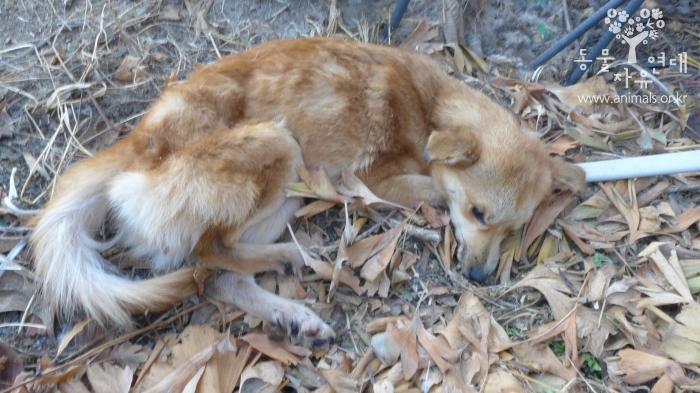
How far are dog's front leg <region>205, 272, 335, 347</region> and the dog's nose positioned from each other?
0.92 metres

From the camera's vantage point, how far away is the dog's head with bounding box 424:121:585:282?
311 centimetres

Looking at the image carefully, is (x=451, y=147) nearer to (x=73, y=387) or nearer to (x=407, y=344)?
(x=407, y=344)

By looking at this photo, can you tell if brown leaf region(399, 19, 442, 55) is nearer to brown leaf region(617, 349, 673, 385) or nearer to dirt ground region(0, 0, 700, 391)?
dirt ground region(0, 0, 700, 391)

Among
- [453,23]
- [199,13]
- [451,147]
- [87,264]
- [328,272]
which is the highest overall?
[199,13]

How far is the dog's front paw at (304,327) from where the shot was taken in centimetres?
282

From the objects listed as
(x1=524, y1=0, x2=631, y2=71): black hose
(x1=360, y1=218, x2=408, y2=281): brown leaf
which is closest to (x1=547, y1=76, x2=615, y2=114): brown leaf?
(x1=524, y1=0, x2=631, y2=71): black hose

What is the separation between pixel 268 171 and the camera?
120 inches

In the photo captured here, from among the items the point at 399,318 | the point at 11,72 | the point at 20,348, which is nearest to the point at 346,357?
the point at 399,318

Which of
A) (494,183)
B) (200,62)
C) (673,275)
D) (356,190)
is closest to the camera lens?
(673,275)

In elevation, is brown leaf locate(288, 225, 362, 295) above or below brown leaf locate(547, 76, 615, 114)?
below

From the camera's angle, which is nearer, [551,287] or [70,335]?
[70,335]

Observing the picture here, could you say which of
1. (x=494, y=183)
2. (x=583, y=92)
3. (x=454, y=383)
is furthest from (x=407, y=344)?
(x=583, y=92)

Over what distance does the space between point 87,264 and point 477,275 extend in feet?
7.44

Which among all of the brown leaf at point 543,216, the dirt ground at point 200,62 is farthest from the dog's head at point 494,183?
the dirt ground at point 200,62
